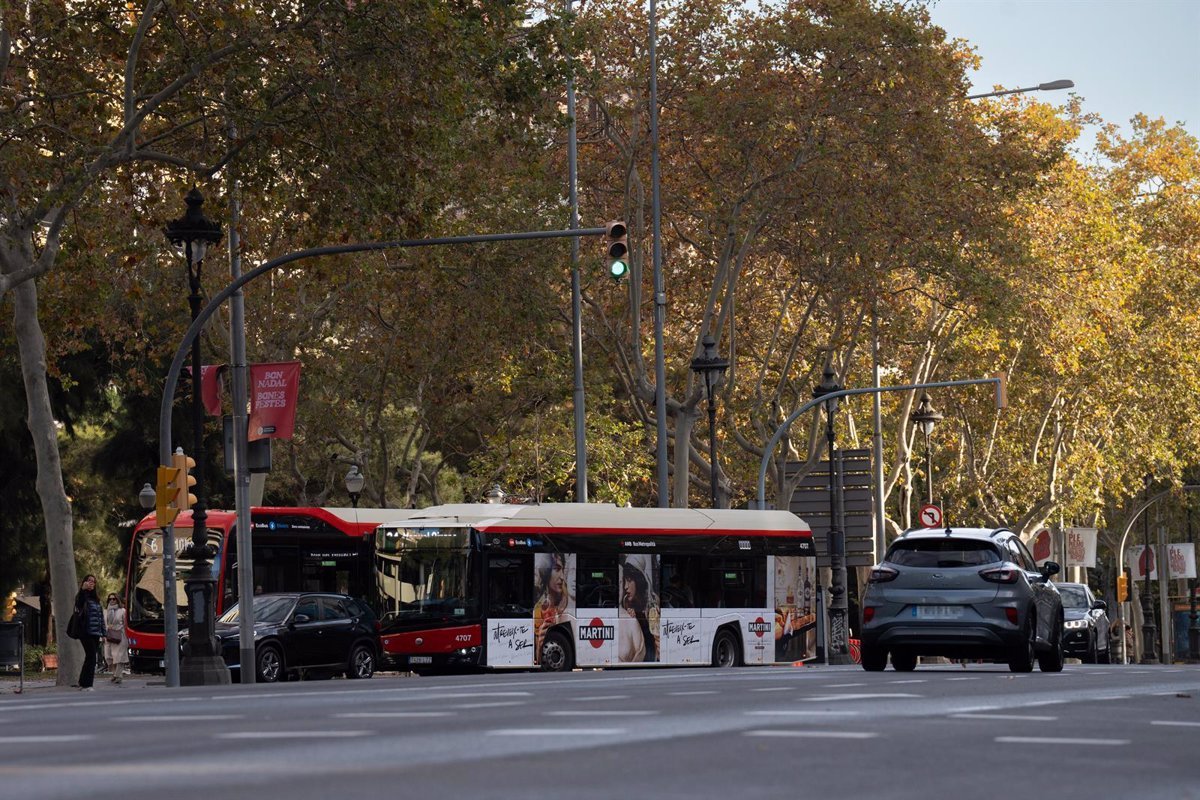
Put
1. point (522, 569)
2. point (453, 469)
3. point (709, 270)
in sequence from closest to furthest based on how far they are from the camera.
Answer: point (522, 569) < point (709, 270) < point (453, 469)

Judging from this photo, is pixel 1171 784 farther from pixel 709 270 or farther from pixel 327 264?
pixel 709 270

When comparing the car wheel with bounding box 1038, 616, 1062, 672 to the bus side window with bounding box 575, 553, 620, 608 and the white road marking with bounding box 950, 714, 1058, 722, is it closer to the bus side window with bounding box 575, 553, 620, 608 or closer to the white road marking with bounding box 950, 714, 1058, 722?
the white road marking with bounding box 950, 714, 1058, 722

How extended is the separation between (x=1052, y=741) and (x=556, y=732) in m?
2.68

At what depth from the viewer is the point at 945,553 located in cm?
2180

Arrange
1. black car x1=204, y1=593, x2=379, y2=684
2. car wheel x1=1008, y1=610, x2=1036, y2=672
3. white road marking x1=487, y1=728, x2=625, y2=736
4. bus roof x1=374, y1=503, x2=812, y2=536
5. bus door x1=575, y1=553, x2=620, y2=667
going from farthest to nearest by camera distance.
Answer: bus door x1=575, y1=553, x2=620, y2=667, bus roof x1=374, y1=503, x2=812, y2=536, black car x1=204, y1=593, x2=379, y2=684, car wheel x1=1008, y1=610, x2=1036, y2=672, white road marking x1=487, y1=728, x2=625, y2=736

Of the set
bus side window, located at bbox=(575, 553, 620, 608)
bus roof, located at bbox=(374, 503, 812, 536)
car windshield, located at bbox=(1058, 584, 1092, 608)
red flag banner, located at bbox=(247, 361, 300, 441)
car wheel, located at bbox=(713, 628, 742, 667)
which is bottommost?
car wheel, located at bbox=(713, 628, 742, 667)

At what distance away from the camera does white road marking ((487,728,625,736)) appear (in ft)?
36.3

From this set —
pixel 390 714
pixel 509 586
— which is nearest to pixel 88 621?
pixel 509 586

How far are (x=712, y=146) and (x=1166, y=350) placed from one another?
23658 mm

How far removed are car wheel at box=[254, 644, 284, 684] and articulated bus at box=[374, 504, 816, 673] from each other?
8.63 ft

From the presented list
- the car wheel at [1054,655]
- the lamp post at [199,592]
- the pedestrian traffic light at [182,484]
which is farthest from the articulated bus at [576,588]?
the car wheel at [1054,655]

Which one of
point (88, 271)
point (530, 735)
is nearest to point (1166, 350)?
point (88, 271)

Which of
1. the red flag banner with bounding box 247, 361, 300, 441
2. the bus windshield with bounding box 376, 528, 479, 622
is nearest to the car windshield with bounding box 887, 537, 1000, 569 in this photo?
the red flag banner with bounding box 247, 361, 300, 441

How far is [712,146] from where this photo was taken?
42844mm
